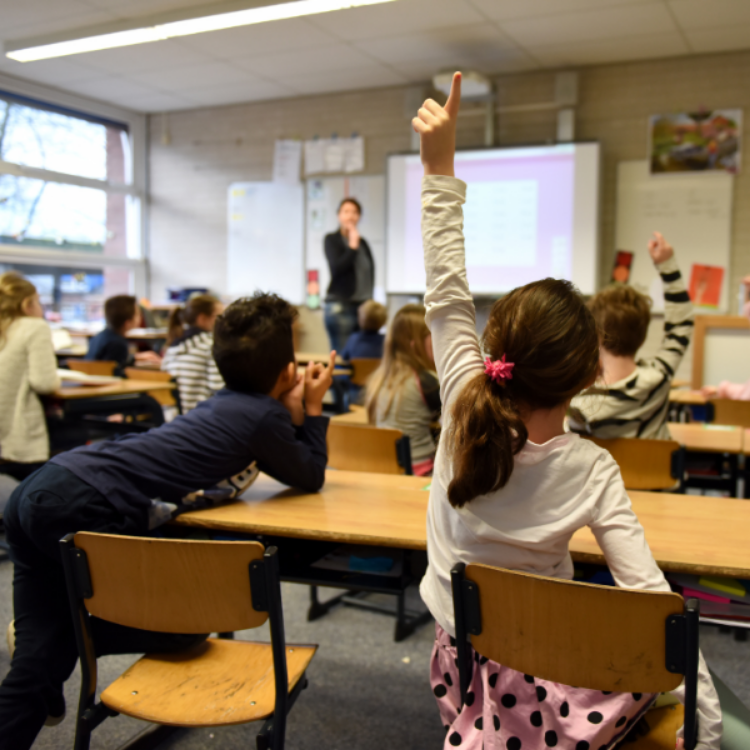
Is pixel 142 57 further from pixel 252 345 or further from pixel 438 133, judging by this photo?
pixel 438 133

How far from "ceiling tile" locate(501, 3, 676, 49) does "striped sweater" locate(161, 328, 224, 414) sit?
3128 mm

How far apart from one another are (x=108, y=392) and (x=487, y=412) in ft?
8.84

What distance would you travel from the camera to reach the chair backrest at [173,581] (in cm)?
115

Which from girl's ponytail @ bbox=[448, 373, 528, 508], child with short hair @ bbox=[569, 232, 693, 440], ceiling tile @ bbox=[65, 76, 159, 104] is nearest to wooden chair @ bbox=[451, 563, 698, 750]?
girl's ponytail @ bbox=[448, 373, 528, 508]

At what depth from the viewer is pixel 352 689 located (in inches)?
78.8

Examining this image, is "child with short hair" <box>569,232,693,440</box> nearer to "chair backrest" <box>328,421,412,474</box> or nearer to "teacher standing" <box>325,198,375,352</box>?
"chair backrest" <box>328,421,412,474</box>

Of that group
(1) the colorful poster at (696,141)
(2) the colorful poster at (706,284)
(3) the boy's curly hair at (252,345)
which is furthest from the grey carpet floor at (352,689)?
(1) the colorful poster at (696,141)

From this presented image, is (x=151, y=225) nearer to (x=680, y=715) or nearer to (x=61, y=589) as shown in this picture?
(x=61, y=589)

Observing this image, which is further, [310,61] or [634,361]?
[310,61]

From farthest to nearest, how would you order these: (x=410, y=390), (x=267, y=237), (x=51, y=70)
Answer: (x=267, y=237) → (x=51, y=70) → (x=410, y=390)

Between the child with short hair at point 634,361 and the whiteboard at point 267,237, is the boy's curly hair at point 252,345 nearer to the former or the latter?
the child with short hair at point 634,361

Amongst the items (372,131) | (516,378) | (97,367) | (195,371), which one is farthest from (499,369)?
(372,131)

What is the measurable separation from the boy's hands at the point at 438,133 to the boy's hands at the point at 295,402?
74 cm

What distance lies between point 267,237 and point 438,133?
6.23 metres
